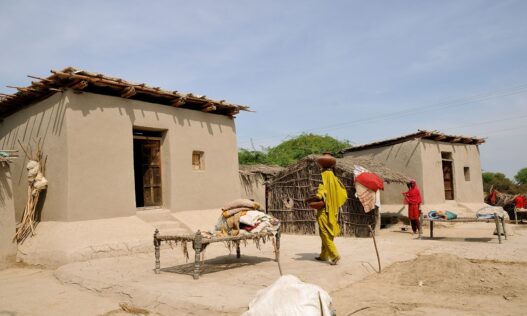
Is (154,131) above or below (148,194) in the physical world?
above

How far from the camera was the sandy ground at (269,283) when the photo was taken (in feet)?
13.3

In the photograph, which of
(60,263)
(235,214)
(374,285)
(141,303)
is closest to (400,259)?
(374,285)

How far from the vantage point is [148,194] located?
29.8 feet

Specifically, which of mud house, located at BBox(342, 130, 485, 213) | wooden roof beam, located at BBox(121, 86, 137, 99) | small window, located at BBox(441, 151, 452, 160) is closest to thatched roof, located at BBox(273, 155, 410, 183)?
mud house, located at BBox(342, 130, 485, 213)

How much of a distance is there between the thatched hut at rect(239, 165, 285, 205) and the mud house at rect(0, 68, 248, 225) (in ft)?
12.1

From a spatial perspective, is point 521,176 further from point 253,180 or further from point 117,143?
point 117,143

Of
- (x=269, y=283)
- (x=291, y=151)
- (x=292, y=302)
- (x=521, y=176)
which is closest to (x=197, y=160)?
(x=269, y=283)

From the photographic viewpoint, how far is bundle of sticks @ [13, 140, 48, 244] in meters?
7.51

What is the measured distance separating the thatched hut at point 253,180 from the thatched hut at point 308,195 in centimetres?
193

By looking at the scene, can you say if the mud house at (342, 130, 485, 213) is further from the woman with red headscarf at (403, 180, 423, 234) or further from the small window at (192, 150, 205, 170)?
the small window at (192, 150, 205, 170)

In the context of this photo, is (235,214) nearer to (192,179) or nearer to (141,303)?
(141,303)

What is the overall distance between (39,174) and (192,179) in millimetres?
3268

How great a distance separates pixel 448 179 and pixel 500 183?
1421 cm

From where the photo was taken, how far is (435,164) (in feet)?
45.9
